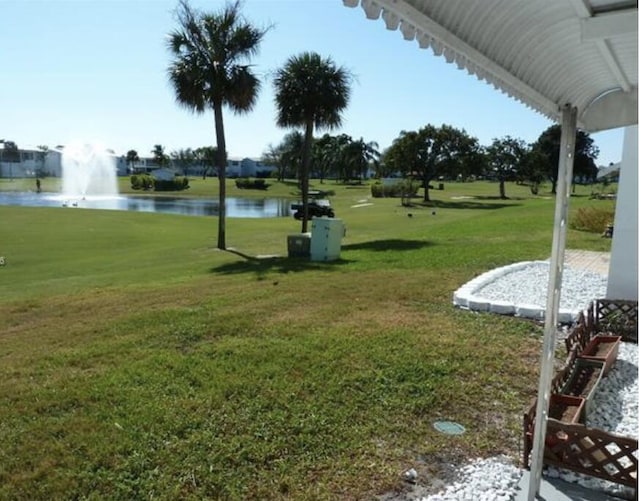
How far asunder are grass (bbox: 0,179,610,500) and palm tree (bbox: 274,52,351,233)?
38.8ft

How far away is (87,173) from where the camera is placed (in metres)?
68.8

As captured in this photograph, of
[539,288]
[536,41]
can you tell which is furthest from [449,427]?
[539,288]

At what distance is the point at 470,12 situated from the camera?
210 cm

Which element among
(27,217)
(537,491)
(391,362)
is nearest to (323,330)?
(391,362)

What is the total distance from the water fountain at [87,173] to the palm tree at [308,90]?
49.7 meters

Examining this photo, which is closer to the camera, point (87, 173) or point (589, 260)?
point (589, 260)

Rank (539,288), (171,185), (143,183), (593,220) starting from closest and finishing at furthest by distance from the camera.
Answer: (539,288) → (593,220) → (171,185) → (143,183)

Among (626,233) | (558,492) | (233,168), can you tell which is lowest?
(558,492)

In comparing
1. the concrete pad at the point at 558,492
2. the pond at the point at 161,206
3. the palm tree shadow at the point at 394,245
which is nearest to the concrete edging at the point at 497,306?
the concrete pad at the point at 558,492

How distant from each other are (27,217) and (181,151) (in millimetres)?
101368

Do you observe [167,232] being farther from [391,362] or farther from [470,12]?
[470,12]

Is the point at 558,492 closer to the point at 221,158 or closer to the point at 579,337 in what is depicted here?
Result: the point at 579,337

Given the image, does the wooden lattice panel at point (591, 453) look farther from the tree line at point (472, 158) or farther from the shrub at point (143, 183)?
the shrub at point (143, 183)

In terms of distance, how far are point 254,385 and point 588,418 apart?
3070 millimetres
